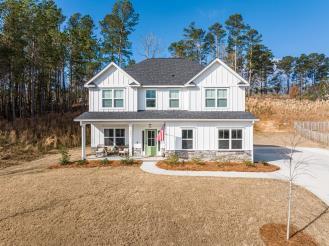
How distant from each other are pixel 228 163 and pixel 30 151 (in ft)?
57.0

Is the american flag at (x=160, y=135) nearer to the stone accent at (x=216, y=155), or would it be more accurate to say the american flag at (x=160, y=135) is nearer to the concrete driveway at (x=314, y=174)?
the stone accent at (x=216, y=155)

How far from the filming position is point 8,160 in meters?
16.3

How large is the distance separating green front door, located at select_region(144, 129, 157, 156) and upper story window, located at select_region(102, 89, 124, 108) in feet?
10.8

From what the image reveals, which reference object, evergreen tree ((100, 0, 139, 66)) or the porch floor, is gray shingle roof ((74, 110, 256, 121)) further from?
evergreen tree ((100, 0, 139, 66))

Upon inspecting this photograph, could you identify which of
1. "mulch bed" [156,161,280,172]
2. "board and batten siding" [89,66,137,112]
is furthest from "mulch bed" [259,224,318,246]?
"board and batten siding" [89,66,137,112]

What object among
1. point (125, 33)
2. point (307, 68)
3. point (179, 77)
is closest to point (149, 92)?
point (179, 77)

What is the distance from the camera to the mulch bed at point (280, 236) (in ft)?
21.5

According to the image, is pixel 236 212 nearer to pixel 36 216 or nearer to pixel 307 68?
pixel 36 216

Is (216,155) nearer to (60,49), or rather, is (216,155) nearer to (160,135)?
(160,135)

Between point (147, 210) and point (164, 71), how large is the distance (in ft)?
45.4

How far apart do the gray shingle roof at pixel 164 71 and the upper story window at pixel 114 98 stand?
2084 mm

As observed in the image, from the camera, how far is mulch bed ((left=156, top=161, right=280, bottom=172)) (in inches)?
525

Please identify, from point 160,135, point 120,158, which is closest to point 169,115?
point 160,135

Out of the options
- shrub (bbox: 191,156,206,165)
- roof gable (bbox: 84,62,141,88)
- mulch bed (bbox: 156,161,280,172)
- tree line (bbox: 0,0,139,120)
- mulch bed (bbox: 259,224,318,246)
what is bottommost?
mulch bed (bbox: 259,224,318,246)
